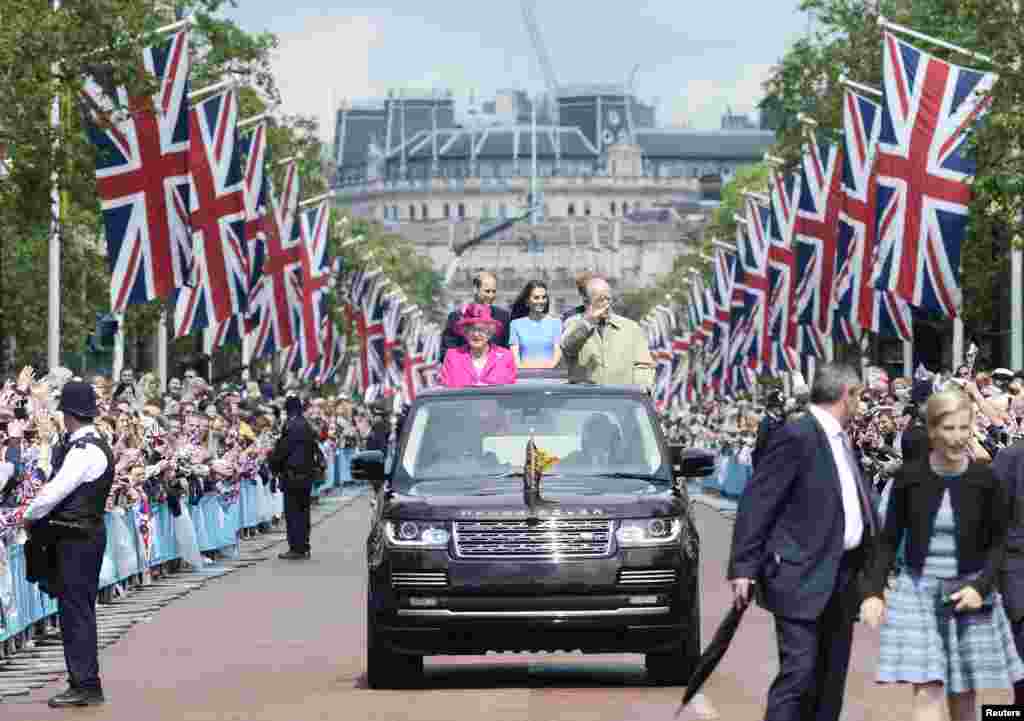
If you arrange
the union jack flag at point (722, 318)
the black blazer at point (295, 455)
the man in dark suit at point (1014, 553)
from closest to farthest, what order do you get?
1. the man in dark suit at point (1014, 553)
2. the black blazer at point (295, 455)
3. the union jack flag at point (722, 318)

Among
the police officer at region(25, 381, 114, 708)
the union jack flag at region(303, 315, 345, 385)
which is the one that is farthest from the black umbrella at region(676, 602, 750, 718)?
the union jack flag at region(303, 315, 345, 385)

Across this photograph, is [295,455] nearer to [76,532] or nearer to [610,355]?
[610,355]

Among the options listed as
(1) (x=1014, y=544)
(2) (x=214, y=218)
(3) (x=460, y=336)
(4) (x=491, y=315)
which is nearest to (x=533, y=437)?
(3) (x=460, y=336)

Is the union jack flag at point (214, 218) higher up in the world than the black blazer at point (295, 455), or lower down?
higher up

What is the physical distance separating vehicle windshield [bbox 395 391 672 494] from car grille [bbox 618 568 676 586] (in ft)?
2.39

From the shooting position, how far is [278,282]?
54.2m

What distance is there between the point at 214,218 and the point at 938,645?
31.1 m

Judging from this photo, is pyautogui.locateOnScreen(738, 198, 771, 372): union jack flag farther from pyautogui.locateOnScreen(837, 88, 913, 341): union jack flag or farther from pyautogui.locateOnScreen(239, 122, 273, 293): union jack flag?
pyautogui.locateOnScreen(837, 88, 913, 341): union jack flag

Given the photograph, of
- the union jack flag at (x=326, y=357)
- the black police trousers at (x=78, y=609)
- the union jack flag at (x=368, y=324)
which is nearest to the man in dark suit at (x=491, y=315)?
the black police trousers at (x=78, y=609)

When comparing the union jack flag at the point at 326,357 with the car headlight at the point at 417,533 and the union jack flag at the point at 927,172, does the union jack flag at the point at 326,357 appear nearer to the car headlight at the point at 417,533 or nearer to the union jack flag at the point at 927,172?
the union jack flag at the point at 927,172

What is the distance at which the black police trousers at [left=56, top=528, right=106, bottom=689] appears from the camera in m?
16.4

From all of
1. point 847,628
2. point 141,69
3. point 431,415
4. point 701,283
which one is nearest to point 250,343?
point 701,283

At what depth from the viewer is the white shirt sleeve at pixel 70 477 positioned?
53.6 feet

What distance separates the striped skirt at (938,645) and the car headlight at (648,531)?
15.8 feet
